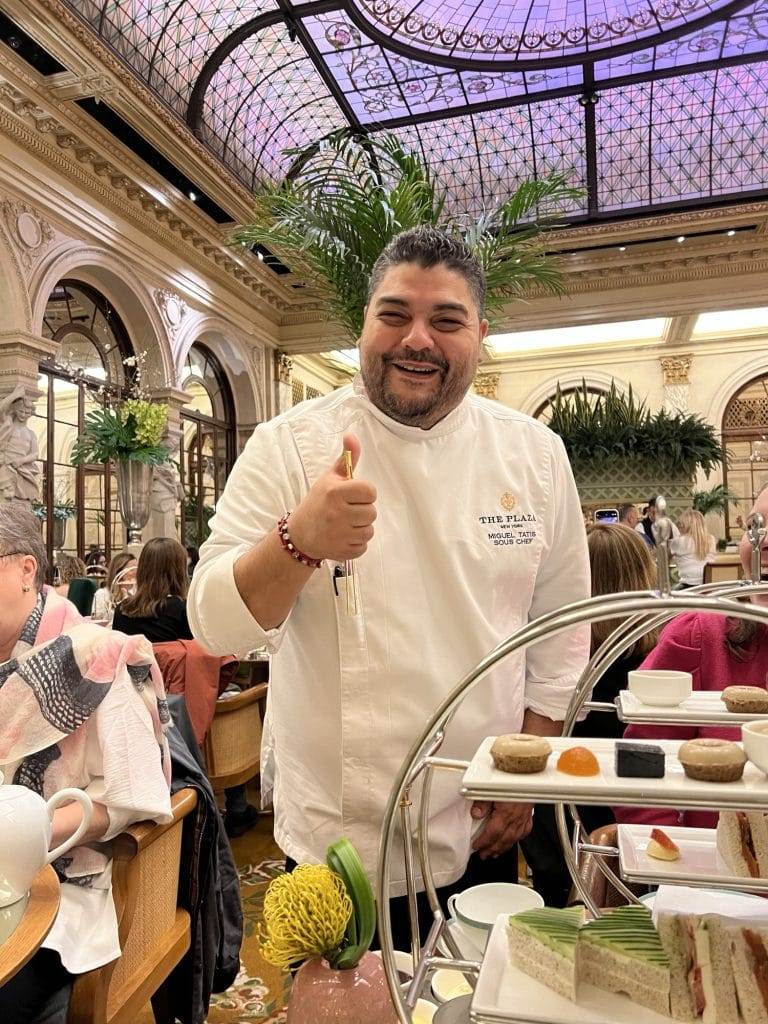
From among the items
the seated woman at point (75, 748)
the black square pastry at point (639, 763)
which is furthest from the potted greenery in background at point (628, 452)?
the black square pastry at point (639, 763)

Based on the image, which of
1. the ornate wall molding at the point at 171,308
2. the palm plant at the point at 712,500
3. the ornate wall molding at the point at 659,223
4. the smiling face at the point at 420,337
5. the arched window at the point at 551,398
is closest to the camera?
the smiling face at the point at 420,337

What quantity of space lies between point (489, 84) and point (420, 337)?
691 cm

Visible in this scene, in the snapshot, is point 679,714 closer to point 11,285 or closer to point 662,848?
point 662,848

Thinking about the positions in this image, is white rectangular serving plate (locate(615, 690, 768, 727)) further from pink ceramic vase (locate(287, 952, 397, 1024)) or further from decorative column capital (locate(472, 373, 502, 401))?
decorative column capital (locate(472, 373, 502, 401))

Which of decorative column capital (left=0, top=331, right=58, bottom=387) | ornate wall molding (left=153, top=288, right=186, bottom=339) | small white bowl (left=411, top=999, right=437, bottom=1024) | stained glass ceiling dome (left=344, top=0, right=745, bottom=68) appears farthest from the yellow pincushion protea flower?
ornate wall molding (left=153, top=288, right=186, bottom=339)

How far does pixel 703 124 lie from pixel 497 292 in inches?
A: 196

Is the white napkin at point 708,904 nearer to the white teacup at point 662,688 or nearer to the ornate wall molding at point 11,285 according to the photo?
the white teacup at point 662,688

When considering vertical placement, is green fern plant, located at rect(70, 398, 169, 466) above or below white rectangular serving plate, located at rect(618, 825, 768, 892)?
above

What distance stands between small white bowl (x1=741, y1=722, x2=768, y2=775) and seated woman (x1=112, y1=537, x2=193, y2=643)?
119 inches

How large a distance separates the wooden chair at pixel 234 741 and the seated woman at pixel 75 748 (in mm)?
1776

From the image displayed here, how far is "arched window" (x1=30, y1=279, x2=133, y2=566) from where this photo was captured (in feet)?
21.9

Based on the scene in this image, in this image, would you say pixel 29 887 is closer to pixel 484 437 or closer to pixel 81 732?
pixel 81 732

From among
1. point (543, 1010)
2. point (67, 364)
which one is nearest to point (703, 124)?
point (67, 364)

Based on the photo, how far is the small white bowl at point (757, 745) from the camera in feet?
1.92
